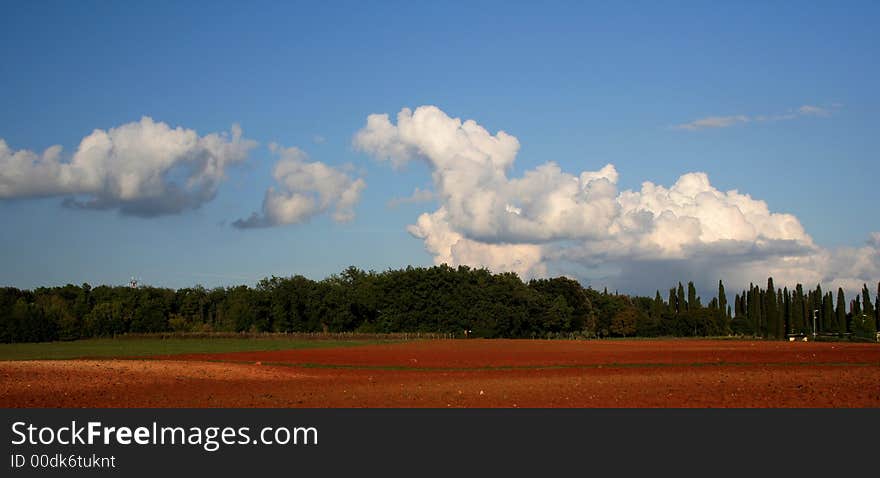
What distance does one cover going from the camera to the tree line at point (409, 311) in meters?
133

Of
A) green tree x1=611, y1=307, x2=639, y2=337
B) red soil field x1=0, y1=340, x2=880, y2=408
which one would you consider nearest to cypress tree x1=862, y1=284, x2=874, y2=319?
green tree x1=611, y1=307, x2=639, y2=337

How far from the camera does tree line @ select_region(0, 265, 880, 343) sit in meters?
133

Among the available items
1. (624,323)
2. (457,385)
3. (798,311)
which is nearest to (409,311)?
(624,323)

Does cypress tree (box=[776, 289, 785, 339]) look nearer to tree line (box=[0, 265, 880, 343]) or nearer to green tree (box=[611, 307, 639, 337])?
tree line (box=[0, 265, 880, 343])

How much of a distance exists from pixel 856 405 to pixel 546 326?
391 feet

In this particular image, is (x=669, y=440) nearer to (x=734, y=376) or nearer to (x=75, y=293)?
(x=734, y=376)

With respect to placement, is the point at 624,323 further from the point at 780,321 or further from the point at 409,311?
the point at 409,311

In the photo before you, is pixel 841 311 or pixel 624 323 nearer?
pixel 841 311

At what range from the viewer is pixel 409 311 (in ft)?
456

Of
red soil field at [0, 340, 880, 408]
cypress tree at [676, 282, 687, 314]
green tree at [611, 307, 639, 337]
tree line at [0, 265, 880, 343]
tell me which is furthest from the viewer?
cypress tree at [676, 282, 687, 314]

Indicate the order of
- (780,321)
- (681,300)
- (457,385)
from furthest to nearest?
(681,300)
(780,321)
(457,385)

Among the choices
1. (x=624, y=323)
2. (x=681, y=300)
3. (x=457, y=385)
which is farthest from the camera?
(x=681, y=300)

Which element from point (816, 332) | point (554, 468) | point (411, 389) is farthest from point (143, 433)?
point (816, 332)

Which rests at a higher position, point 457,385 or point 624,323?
point 457,385
